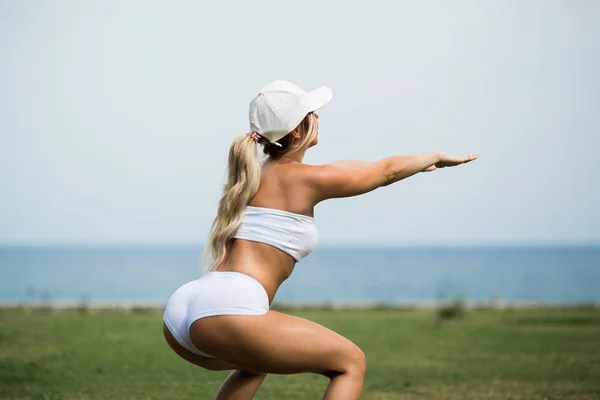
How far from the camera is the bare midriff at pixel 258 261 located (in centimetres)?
447

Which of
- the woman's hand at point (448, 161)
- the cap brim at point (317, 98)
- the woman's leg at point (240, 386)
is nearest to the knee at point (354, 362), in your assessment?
the woman's leg at point (240, 386)

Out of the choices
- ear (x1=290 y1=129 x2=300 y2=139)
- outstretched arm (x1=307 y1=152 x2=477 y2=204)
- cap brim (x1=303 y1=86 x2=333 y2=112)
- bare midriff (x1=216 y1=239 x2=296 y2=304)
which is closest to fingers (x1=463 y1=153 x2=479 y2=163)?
outstretched arm (x1=307 y1=152 x2=477 y2=204)

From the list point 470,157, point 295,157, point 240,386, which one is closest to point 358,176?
point 295,157

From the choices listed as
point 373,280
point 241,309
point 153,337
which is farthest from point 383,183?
point 373,280

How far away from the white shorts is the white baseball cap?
0.73 m

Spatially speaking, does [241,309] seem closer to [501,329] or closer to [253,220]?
[253,220]

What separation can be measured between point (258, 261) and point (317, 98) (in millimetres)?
875

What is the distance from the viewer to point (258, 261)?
449cm

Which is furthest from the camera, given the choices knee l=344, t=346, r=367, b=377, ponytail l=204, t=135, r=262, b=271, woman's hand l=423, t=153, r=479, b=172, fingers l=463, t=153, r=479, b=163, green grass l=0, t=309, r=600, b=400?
green grass l=0, t=309, r=600, b=400

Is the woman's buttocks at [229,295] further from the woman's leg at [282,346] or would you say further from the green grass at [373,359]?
the green grass at [373,359]

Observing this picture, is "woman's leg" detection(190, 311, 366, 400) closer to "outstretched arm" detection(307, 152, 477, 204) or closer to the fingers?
"outstretched arm" detection(307, 152, 477, 204)

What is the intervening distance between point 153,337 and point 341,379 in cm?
864

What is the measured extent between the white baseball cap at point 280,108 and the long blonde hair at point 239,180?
0.07 metres

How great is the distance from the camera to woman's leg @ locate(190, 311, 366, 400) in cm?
430
